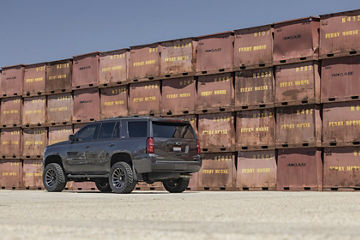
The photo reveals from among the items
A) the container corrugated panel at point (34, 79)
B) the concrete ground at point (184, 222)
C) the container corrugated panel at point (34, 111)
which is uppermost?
the container corrugated panel at point (34, 79)

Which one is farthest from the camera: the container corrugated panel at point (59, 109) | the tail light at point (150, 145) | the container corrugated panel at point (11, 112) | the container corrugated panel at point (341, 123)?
the container corrugated panel at point (11, 112)

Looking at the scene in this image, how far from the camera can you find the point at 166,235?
525 centimetres

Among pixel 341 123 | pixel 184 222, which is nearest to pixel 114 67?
pixel 341 123

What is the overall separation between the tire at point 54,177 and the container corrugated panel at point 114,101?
3.66m

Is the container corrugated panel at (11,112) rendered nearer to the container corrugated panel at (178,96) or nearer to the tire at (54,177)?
the tire at (54,177)

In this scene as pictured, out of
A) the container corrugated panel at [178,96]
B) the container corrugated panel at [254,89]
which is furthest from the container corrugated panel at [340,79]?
the container corrugated panel at [178,96]

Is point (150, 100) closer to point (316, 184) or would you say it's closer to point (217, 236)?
point (316, 184)

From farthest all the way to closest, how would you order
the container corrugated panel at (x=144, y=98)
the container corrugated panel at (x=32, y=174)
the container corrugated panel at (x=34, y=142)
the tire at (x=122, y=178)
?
1. the container corrugated panel at (x=34, y=142)
2. the container corrugated panel at (x=32, y=174)
3. the container corrugated panel at (x=144, y=98)
4. the tire at (x=122, y=178)

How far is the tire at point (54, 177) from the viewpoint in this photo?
15570mm

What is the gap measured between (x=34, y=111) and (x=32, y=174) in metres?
2.21

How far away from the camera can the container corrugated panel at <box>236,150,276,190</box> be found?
15992 mm

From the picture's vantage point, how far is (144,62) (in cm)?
1862

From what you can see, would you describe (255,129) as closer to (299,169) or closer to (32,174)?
(299,169)

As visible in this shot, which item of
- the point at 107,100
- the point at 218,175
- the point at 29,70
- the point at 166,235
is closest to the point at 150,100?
the point at 107,100
